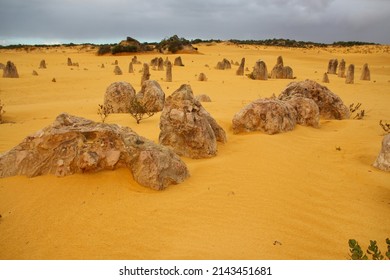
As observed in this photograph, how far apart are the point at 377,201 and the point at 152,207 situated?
9.88ft

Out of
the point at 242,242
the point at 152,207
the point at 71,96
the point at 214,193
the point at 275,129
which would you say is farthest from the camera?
the point at 71,96

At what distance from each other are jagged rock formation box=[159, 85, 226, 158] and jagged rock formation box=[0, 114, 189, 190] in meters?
1.23

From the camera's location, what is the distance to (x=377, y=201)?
475 centimetres

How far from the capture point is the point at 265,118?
744cm

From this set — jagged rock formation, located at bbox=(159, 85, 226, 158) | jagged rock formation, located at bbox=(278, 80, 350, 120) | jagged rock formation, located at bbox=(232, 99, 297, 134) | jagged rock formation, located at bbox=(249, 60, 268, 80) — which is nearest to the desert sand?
jagged rock formation, located at bbox=(159, 85, 226, 158)

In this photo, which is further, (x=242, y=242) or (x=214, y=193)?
(x=214, y=193)

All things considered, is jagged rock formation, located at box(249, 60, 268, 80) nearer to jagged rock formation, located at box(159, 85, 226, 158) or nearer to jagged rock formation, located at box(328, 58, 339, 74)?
jagged rock formation, located at box(328, 58, 339, 74)

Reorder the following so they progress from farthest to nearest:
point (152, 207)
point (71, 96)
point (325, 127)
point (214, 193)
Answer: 1. point (71, 96)
2. point (325, 127)
3. point (214, 193)
4. point (152, 207)

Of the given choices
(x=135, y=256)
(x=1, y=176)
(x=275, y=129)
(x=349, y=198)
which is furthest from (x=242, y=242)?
(x=275, y=129)

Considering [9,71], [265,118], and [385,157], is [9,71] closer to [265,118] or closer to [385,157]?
[265,118]

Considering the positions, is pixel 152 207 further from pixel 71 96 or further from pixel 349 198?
pixel 71 96

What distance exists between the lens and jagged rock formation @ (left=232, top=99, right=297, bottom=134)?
7418mm

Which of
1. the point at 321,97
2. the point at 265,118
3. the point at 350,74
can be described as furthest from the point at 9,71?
the point at 350,74

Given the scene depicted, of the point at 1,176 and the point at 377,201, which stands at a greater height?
the point at 1,176
